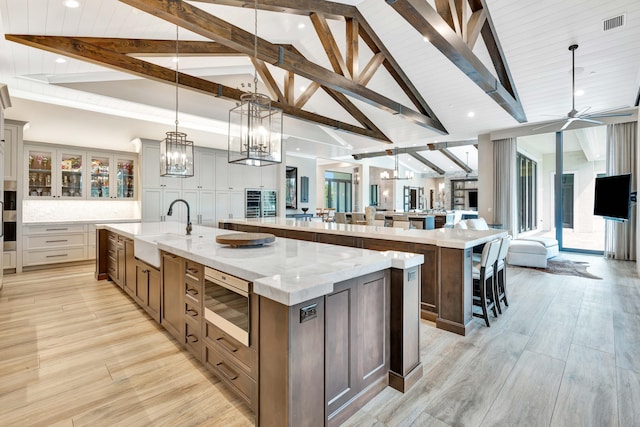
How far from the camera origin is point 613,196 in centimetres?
559

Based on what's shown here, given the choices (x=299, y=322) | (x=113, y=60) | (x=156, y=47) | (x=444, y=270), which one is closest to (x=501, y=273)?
(x=444, y=270)

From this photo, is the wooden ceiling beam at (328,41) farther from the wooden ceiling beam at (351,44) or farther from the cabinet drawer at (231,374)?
the cabinet drawer at (231,374)

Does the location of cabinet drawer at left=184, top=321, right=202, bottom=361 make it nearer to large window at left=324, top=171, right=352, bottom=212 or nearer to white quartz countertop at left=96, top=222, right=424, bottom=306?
white quartz countertop at left=96, top=222, right=424, bottom=306

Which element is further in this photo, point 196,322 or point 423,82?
point 423,82

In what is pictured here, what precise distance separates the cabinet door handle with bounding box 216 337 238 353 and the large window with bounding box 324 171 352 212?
13.0 m

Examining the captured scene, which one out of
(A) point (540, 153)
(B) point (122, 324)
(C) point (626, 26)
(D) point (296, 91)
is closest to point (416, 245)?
(B) point (122, 324)

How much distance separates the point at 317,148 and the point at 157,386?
820 cm

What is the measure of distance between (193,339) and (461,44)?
405 cm

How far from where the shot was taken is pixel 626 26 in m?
4.07

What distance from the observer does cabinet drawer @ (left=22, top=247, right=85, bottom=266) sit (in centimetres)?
532

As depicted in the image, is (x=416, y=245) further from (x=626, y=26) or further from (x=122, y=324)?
(x=626, y=26)

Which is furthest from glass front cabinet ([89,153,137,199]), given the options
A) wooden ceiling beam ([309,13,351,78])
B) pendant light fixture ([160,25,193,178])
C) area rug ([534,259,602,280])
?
area rug ([534,259,602,280])

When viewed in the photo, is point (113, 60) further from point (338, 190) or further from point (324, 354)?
point (338, 190)

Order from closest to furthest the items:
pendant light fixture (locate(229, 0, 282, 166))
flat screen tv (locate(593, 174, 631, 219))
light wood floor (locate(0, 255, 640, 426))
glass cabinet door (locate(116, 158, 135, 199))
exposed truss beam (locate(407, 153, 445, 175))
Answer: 1. light wood floor (locate(0, 255, 640, 426))
2. pendant light fixture (locate(229, 0, 282, 166))
3. flat screen tv (locate(593, 174, 631, 219))
4. glass cabinet door (locate(116, 158, 135, 199))
5. exposed truss beam (locate(407, 153, 445, 175))
